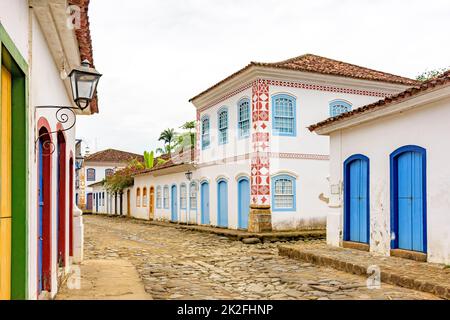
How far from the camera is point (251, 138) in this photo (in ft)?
55.4

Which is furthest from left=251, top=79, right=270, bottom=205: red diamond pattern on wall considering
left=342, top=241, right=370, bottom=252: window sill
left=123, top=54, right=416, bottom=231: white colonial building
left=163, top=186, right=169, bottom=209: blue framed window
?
left=163, top=186, right=169, bottom=209: blue framed window

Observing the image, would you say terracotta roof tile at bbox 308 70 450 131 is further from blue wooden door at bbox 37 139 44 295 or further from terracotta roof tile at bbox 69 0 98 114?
blue wooden door at bbox 37 139 44 295

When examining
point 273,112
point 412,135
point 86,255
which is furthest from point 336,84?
point 86,255

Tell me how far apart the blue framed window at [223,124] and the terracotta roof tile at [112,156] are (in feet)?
112

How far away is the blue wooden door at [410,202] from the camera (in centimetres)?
888

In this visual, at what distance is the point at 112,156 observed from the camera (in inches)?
2136

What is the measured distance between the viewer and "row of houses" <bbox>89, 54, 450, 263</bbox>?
9.17 meters

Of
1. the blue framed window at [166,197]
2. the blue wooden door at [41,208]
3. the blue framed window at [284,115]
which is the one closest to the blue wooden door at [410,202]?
the blue wooden door at [41,208]

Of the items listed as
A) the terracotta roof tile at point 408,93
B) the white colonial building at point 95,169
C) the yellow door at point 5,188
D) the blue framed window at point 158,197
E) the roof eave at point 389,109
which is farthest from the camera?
the white colonial building at point 95,169

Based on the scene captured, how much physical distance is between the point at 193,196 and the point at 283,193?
20.6 feet

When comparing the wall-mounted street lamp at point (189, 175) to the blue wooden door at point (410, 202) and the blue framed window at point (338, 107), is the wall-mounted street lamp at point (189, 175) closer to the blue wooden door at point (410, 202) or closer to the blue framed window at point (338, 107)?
the blue framed window at point (338, 107)

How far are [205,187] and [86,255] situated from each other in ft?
32.6

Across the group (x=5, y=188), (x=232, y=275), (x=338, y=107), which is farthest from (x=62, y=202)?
(x=338, y=107)

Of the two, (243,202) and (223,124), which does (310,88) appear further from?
(243,202)
